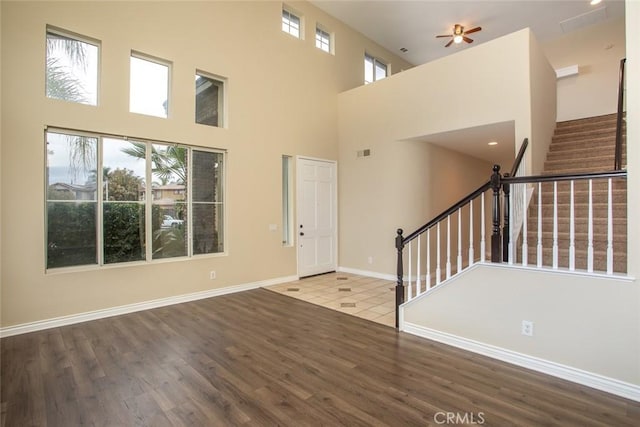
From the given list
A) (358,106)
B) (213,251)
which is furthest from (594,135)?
(213,251)

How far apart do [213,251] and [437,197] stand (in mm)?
4637

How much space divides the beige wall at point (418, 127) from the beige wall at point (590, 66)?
279 cm

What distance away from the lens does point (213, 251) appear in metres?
5.26

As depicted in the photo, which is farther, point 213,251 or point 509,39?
point 213,251

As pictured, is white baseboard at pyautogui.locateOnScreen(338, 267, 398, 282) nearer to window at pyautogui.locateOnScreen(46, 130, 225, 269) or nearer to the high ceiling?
window at pyautogui.locateOnScreen(46, 130, 225, 269)

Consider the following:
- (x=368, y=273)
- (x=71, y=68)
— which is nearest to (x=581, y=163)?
(x=368, y=273)

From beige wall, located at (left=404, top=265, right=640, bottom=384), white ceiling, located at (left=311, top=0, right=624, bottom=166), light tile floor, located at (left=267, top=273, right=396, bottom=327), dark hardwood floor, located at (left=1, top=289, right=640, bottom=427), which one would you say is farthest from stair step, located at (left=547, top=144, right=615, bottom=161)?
dark hardwood floor, located at (left=1, top=289, right=640, bottom=427)

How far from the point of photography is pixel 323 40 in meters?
7.11

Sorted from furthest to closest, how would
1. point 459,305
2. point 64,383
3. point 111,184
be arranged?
point 111,184
point 459,305
point 64,383

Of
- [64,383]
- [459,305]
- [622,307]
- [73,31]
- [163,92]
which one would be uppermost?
[73,31]

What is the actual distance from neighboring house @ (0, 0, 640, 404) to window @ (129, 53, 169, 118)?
10cm

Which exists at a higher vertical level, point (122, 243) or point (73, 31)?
point (73, 31)

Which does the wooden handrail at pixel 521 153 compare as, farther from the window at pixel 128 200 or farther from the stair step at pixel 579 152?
the window at pixel 128 200

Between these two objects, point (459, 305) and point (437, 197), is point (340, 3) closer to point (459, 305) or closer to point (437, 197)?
point (437, 197)
